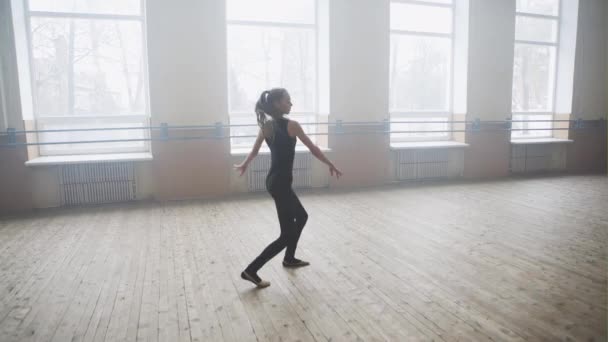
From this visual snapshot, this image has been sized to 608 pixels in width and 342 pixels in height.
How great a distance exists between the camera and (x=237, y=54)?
21.1 ft

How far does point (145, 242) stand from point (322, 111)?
11.7 ft

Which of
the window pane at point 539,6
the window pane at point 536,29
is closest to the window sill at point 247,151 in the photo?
the window pane at point 536,29

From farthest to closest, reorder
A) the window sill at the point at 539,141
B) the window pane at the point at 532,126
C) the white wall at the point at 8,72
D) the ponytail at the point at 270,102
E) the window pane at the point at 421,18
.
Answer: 1. the window pane at the point at 532,126
2. the window sill at the point at 539,141
3. the window pane at the point at 421,18
4. the white wall at the point at 8,72
5. the ponytail at the point at 270,102

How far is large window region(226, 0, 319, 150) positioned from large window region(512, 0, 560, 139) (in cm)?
385

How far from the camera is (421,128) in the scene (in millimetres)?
7516

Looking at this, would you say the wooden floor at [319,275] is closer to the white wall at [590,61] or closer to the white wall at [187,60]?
the white wall at [187,60]

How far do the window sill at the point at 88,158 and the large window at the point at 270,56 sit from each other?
1.34 meters

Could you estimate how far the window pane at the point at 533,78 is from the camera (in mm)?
8086

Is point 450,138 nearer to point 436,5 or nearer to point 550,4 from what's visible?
point 436,5

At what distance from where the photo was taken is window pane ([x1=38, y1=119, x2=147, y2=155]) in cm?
577

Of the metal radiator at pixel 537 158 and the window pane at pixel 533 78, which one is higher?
the window pane at pixel 533 78

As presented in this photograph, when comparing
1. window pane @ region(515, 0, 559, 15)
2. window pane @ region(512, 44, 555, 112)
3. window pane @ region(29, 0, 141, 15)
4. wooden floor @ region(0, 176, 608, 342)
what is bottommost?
wooden floor @ region(0, 176, 608, 342)

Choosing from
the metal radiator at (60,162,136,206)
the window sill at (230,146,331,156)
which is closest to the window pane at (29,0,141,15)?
the metal radiator at (60,162,136,206)

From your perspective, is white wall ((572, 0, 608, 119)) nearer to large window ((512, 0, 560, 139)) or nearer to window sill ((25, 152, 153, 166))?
large window ((512, 0, 560, 139))
